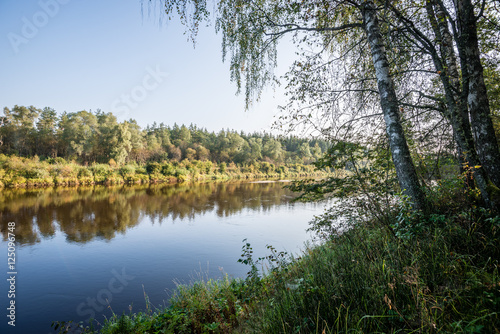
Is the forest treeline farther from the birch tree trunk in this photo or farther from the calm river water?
the birch tree trunk

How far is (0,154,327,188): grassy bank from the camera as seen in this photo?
22.8 meters

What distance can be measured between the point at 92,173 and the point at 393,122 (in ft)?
113

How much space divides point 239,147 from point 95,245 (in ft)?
190

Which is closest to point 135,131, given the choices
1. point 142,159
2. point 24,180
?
point 142,159

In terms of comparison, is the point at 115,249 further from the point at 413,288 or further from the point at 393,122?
the point at 393,122

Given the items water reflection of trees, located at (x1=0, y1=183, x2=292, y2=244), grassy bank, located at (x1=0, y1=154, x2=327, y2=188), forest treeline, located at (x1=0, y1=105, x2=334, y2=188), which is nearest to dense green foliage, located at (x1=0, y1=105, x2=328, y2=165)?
forest treeline, located at (x1=0, y1=105, x2=334, y2=188)

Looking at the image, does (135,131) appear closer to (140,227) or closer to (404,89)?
(140,227)

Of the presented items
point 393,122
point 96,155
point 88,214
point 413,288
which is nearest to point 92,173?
point 96,155

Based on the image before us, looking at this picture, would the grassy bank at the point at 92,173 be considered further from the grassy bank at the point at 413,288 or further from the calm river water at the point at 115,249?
the grassy bank at the point at 413,288

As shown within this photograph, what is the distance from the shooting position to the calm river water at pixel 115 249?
16.5 feet

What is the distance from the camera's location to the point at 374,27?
3176mm

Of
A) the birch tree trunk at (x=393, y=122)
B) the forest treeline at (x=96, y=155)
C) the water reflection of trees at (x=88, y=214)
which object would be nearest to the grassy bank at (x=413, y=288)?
the birch tree trunk at (x=393, y=122)

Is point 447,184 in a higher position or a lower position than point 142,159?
lower

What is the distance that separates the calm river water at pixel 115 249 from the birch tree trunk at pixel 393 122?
4061 millimetres
